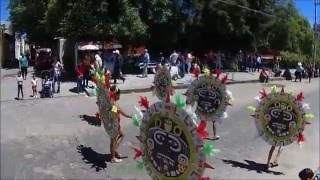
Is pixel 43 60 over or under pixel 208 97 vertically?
over

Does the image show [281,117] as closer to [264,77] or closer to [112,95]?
[112,95]

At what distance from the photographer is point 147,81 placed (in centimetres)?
2280

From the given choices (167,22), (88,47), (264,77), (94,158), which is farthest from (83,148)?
(88,47)

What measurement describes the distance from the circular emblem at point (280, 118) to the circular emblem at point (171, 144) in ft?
18.5

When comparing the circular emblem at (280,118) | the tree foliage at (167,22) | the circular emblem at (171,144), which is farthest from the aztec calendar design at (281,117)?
the tree foliage at (167,22)

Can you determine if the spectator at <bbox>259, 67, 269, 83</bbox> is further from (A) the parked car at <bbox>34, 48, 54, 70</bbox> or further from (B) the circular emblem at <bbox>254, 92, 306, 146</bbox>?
(B) the circular emblem at <bbox>254, 92, 306, 146</bbox>

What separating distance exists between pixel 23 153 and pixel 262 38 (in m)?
29.0

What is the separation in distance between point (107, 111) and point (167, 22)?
66.7 ft

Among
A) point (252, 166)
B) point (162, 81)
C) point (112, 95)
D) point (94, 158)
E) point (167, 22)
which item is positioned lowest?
point (252, 166)

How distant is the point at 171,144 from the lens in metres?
4.99

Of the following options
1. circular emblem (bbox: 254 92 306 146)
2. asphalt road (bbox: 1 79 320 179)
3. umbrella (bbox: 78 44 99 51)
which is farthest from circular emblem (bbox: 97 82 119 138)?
umbrella (bbox: 78 44 99 51)

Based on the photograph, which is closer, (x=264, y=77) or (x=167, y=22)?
(x=264, y=77)

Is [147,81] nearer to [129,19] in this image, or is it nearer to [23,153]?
[129,19]

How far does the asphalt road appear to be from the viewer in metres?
9.39
